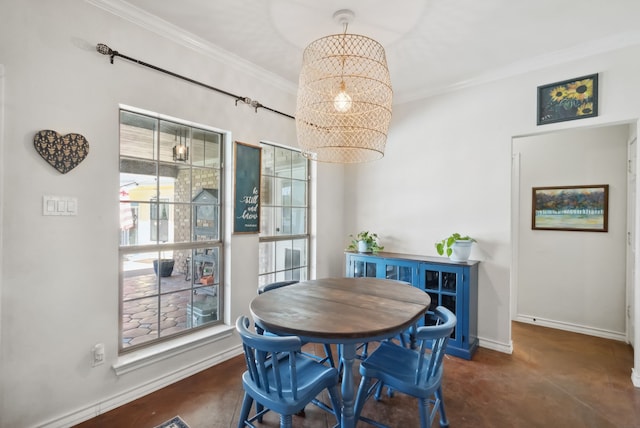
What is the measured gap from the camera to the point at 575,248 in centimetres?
348

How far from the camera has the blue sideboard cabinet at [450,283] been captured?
2.84 m

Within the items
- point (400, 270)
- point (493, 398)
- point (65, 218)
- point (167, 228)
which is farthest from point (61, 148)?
point (493, 398)

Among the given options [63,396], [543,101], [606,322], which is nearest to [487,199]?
[543,101]

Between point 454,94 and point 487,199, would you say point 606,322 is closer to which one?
point 487,199

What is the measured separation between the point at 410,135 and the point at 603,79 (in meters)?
1.69

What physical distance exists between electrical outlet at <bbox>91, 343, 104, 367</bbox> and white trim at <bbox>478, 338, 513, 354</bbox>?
10.7 ft

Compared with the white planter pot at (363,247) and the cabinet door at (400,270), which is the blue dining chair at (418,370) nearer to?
the cabinet door at (400,270)

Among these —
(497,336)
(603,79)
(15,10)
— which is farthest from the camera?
(497,336)

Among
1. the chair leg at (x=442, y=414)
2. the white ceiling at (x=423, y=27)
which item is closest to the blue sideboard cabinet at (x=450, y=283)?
the chair leg at (x=442, y=414)

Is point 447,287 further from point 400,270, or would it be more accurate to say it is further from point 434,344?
point 434,344

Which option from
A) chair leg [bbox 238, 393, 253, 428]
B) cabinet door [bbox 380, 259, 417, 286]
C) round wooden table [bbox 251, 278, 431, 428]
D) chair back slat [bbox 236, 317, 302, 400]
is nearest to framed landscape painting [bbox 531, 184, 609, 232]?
cabinet door [bbox 380, 259, 417, 286]

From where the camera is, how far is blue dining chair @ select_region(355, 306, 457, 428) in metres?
1.54

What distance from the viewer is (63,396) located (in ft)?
6.13

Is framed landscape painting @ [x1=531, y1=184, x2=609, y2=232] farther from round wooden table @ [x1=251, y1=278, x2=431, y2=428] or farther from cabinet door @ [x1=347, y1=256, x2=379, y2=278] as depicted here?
round wooden table @ [x1=251, y1=278, x2=431, y2=428]
